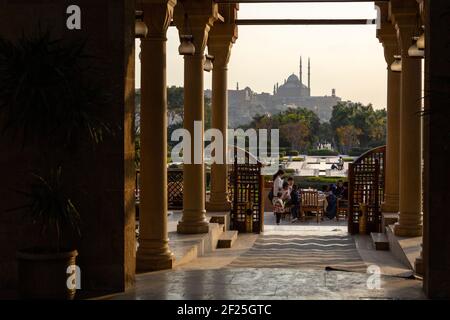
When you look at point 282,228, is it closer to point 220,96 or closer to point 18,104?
point 220,96

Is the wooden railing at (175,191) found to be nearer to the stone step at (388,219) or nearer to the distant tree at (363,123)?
the stone step at (388,219)

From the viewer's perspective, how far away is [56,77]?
800 cm

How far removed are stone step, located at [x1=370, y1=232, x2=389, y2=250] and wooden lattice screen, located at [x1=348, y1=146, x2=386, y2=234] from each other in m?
1.18

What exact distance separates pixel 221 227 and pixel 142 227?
546 cm

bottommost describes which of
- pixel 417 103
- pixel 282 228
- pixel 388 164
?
pixel 282 228

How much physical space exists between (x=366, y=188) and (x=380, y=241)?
2.77 m

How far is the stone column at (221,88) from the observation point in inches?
677

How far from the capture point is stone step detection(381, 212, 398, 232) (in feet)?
50.8

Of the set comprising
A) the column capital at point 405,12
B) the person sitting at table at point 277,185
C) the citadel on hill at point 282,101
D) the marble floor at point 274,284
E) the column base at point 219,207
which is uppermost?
the citadel on hill at point 282,101

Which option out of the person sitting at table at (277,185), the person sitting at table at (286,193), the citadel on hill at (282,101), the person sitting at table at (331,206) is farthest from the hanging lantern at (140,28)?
the citadel on hill at (282,101)

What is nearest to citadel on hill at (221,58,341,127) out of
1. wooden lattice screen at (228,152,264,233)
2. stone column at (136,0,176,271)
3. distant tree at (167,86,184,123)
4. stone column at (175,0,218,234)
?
distant tree at (167,86,184,123)

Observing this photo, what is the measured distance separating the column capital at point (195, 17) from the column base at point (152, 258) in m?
4.66

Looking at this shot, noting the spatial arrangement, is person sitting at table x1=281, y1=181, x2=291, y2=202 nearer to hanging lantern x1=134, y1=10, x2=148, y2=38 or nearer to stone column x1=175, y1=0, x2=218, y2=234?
stone column x1=175, y1=0, x2=218, y2=234

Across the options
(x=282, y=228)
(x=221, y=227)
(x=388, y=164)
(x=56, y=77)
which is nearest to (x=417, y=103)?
(x=388, y=164)
